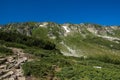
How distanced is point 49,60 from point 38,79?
11.3m

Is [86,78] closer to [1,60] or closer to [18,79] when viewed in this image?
[18,79]

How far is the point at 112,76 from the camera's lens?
3459 cm

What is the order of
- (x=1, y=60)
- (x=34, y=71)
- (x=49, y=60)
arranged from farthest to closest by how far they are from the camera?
1. (x=49, y=60)
2. (x=1, y=60)
3. (x=34, y=71)

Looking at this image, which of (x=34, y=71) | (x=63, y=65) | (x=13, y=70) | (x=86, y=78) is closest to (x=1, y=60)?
(x=13, y=70)

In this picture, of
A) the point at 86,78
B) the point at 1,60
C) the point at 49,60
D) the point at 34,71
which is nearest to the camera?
the point at 86,78

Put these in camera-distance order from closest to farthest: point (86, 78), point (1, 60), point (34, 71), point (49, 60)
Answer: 1. point (86, 78)
2. point (34, 71)
3. point (1, 60)
4. point (49, 60)

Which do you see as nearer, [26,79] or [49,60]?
[26,79]

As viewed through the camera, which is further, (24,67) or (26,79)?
(24,67)

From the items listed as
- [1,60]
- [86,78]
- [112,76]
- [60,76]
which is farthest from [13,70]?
[112,76]

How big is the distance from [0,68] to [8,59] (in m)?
4.33

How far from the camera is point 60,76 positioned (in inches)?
1394

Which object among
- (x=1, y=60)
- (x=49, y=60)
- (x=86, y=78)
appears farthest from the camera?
(x=49, y=60)

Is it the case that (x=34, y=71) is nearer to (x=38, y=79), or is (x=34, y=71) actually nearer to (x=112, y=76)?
(x=38, y=79)

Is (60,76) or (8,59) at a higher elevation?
(8,59)
